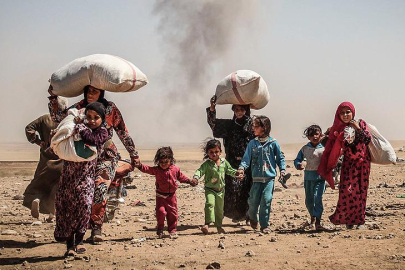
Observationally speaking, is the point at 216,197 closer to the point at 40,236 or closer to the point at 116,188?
the point at 116,188

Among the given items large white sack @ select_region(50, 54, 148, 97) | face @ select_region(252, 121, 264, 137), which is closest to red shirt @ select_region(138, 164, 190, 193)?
large white sack @ select_region(50, 54, 148, 97)

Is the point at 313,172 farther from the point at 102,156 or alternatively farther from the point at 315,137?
the point at 102,156

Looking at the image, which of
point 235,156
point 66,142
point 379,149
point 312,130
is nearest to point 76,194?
point 66,142

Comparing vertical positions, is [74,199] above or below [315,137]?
below

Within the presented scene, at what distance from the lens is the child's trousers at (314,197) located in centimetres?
847

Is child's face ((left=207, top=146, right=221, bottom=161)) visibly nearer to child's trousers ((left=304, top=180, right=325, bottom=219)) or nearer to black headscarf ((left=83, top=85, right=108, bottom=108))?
child's trousers ((left=304, top=180, right=325, bottom=219))

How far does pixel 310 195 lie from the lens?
8.61 metres

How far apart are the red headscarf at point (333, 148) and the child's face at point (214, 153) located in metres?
1.48

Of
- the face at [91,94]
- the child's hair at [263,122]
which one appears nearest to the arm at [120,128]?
the face at [91,94]

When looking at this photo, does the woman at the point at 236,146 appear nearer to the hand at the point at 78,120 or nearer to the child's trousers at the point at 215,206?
the child's trousers at the point at 215,206

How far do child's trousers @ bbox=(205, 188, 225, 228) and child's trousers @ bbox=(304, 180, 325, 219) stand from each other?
126 centimetres

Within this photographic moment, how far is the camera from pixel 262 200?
27.7ft

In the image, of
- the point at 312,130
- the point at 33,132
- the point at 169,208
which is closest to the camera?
the point at 169,208

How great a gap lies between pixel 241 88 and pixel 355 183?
7.09ft
